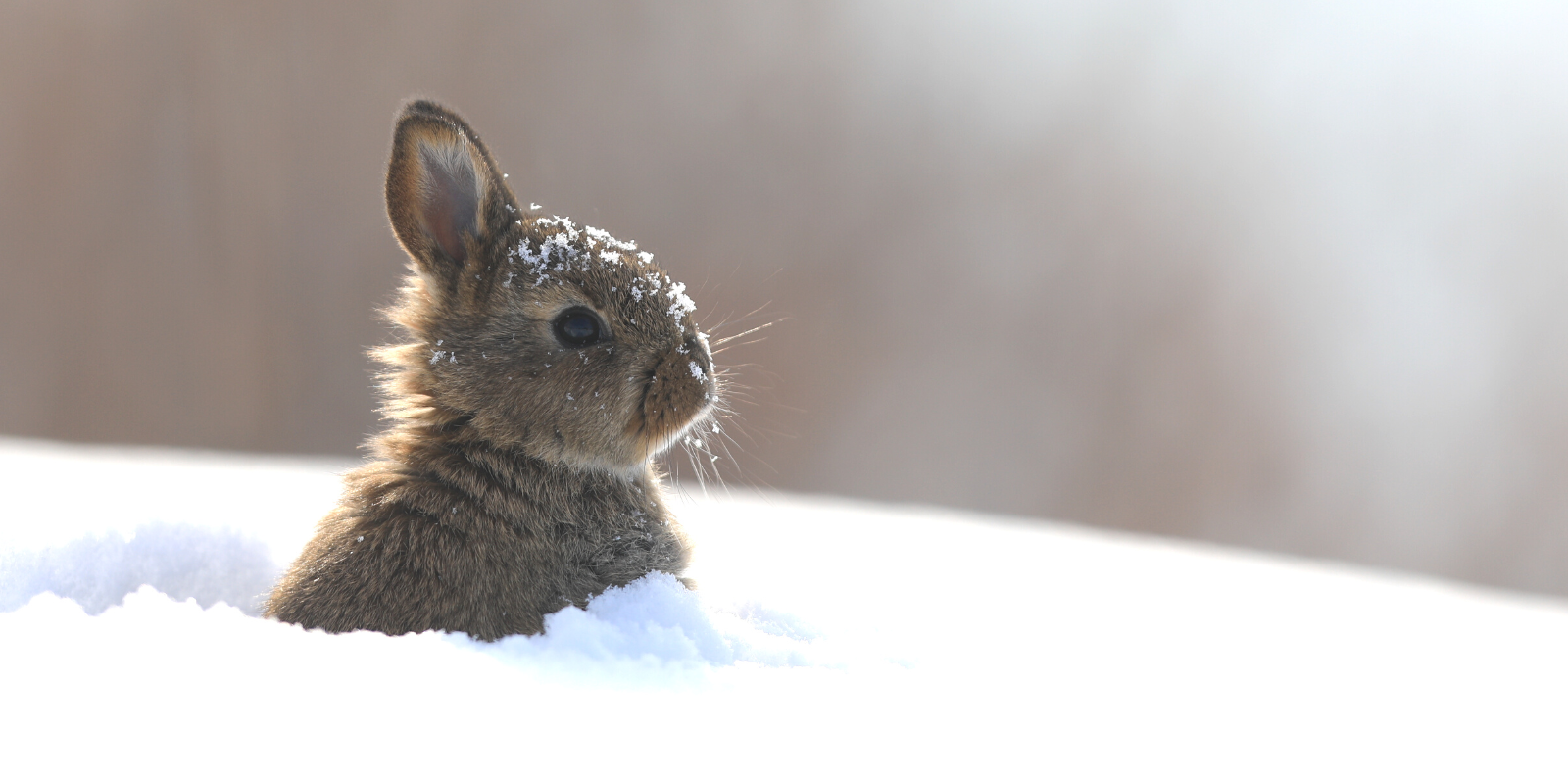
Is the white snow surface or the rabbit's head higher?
the rabbit's head

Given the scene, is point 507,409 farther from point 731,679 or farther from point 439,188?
point 731,679

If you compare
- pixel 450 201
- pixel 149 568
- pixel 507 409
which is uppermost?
pixel 450 201

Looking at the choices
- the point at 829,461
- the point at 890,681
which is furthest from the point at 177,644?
the point at 829,461

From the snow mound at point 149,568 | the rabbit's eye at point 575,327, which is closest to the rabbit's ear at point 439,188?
the rabbit's eye at point 575,327

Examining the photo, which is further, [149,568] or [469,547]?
Result: [149,568]

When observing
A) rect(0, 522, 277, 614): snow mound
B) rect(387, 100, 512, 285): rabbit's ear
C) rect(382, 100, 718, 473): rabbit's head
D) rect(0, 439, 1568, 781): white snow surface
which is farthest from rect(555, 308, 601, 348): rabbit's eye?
rect(0, 522, 277, 614): snow mound

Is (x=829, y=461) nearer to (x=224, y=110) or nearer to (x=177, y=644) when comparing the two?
(x=224, y=110)

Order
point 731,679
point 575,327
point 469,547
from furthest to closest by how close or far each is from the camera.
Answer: point 575,327 → point 469,547 → point 731,679

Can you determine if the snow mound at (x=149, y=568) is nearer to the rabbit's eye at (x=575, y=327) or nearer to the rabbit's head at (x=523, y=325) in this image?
the rabbit's head at (x=523, y=325)

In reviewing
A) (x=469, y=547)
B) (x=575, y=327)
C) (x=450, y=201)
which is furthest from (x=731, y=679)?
(x=450, y=201)

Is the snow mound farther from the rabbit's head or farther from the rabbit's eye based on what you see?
the rabbit's eye
